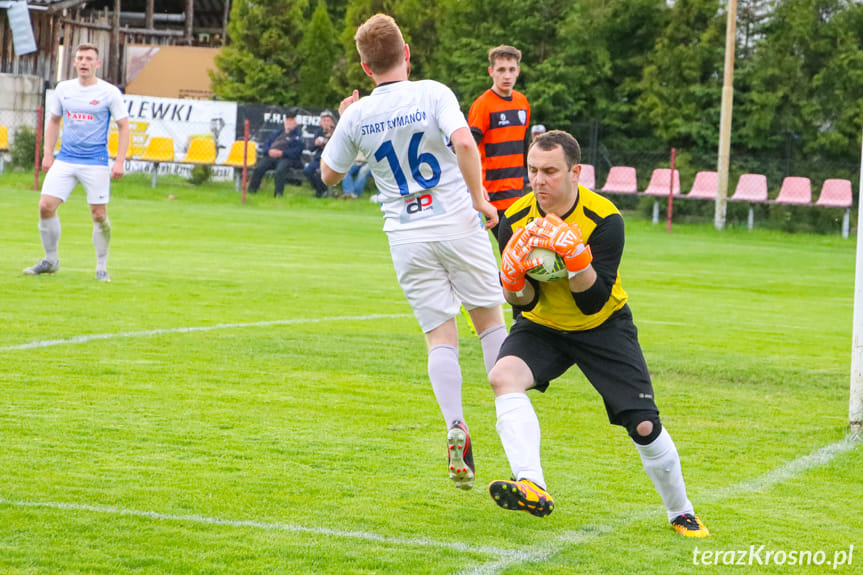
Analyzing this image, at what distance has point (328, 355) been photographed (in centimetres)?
898

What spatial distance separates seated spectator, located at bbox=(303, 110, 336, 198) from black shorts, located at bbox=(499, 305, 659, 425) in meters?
23.4

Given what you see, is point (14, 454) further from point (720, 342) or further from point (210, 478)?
point (720, 342)

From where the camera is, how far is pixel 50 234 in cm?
1259

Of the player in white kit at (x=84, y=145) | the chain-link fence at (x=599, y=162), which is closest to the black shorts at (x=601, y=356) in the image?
the player in white kit at (x=84, y=145)

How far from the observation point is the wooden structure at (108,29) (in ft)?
127

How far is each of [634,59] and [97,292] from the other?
2377 cm

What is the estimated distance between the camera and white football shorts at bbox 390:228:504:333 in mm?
5801

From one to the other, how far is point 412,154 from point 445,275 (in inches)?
23.6

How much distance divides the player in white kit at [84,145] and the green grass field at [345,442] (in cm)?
77

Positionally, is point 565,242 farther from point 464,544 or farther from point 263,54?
point 263,54

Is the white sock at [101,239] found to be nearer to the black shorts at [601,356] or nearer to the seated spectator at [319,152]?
the black shorts at [601,356]

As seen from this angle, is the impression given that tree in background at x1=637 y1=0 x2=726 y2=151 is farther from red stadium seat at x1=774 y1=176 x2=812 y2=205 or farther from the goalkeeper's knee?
the goalkeeper's knee

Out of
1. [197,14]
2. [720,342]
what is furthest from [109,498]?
[197,14]

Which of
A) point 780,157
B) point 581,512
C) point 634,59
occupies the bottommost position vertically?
point 581,512
